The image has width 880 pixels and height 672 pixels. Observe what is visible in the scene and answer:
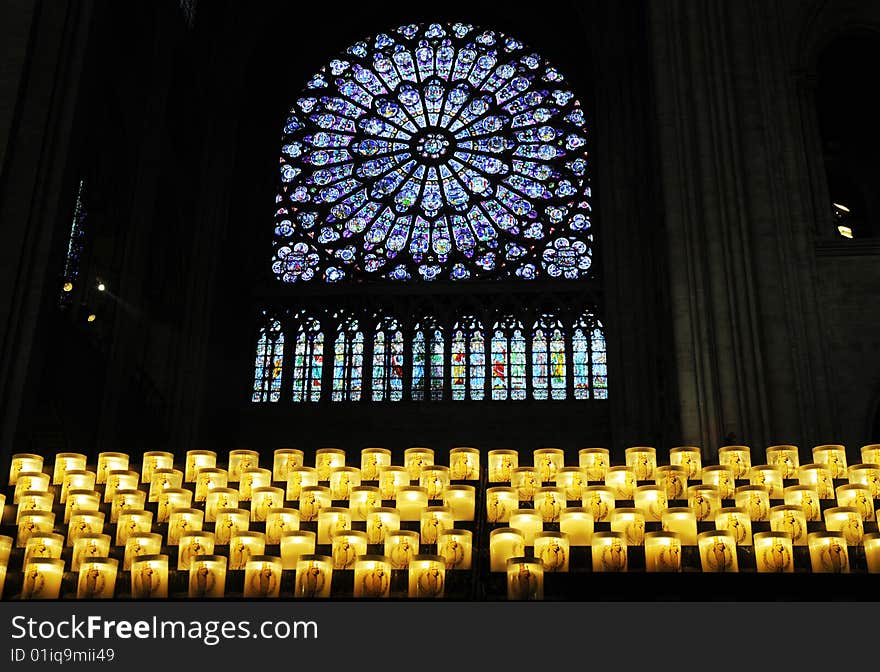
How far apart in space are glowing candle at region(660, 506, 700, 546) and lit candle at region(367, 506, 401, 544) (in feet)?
4.83

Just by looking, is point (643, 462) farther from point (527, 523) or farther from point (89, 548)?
point (89, 548)

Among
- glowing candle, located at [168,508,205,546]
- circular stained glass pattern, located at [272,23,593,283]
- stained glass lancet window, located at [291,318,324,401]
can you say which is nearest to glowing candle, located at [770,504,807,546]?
glowing candle, located at [168,508,205,546]

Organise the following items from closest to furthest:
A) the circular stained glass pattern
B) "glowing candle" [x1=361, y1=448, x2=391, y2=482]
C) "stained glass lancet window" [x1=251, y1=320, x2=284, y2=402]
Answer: "glowing candle" [x1=361, y1=448, x2=391, y2=482] → "stained glass lancet window" [x1=251, y1=320, x2=284, y2=402] → the circular stained glass pattern

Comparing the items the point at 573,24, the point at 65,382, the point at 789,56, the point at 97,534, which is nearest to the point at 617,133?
the point at 573,24

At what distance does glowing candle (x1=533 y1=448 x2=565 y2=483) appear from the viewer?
7.32 meters

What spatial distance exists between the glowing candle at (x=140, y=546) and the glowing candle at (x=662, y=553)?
250cm

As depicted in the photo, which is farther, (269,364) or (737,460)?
(269,364)

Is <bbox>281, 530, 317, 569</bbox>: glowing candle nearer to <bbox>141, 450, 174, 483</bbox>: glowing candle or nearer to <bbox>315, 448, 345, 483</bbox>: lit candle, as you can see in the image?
<bbox>315, 448, 345, 483</bbox>: lit candle

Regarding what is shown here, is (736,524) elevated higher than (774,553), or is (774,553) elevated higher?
(736,524)

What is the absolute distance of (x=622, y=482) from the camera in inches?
268

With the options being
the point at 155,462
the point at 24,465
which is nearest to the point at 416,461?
the point at 155,462

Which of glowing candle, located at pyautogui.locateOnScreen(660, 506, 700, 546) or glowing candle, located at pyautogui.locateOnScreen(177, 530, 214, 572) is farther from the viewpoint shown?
glowing candle, located at pyautogui.locateOnScreen(660, 506, 700, 546)

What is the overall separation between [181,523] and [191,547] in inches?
16.1

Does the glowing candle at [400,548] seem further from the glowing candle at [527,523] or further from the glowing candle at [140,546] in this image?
the glowing candle at [140,546]
